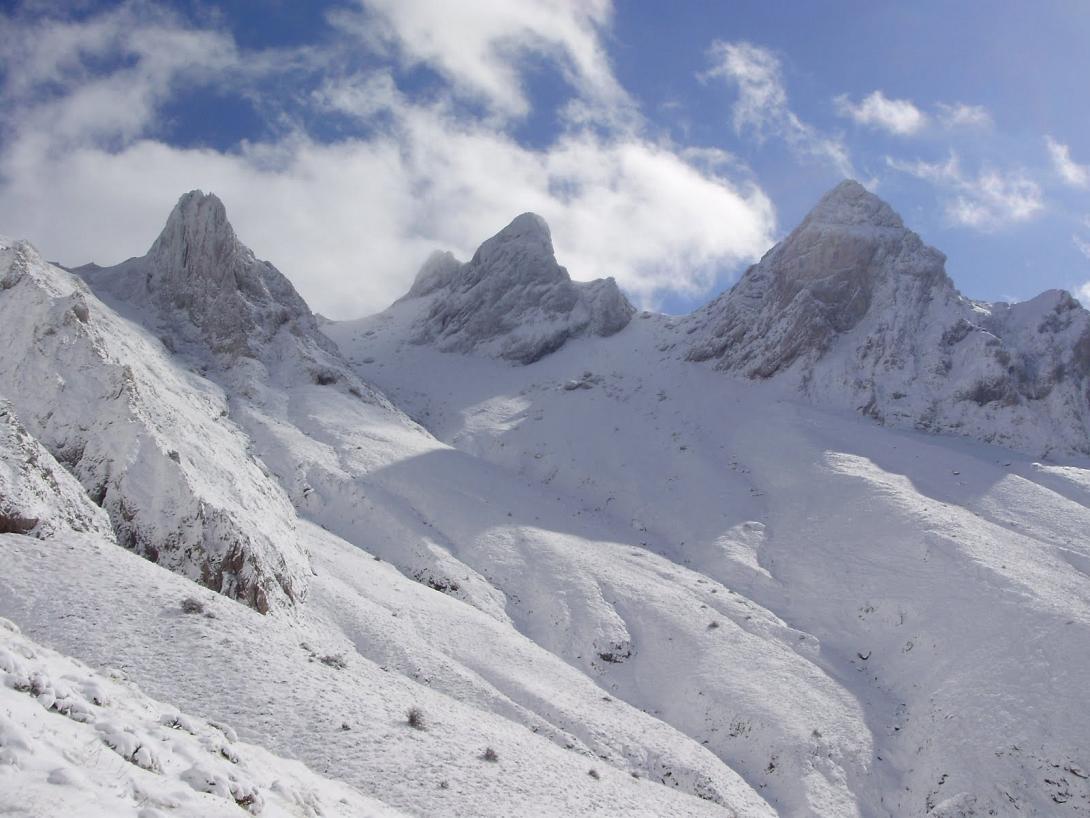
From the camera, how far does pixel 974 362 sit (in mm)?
68375

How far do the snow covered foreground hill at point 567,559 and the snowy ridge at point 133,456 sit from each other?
0.53 ft

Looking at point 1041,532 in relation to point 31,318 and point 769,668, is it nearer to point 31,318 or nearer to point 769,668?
point 769,668

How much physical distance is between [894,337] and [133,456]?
2718 inches

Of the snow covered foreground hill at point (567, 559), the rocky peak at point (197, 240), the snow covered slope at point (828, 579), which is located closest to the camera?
the snow covered foreground hill at point (567, 559)

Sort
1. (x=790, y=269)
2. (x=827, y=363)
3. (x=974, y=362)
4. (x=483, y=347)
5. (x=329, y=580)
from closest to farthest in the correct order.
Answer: (x=329, y=580) < (x=974, y=362) < (x=827, y=363) < (x=790, y=269) < (x=483, y=347)

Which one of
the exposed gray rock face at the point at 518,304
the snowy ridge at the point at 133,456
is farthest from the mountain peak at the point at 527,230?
the snowy ridge at the point at 133,456

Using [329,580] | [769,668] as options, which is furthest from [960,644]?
[329,580]

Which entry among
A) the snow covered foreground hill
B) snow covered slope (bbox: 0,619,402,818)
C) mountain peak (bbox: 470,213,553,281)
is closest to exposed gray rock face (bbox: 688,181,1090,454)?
the snow covered foreground hill

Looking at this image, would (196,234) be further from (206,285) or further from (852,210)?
(852,210)

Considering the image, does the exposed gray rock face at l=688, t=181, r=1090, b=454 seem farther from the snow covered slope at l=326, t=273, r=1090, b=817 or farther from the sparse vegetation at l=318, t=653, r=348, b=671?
the sparse vegetation at l=318, t=653, r=348, b=671

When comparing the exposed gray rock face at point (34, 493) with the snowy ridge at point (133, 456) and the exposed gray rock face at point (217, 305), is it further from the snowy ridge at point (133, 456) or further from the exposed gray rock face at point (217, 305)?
the exposed gray rock face at point (217, 305)

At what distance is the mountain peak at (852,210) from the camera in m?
87.4

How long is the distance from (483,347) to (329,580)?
203 ft

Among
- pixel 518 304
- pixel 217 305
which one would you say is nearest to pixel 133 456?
pixel 217 305
